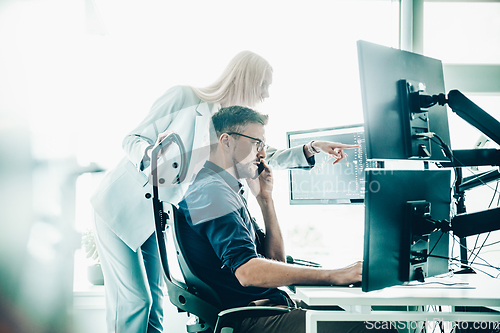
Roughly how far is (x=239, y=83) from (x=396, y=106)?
0.71 m

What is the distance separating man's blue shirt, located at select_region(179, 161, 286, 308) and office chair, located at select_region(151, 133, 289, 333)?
3 centimetres

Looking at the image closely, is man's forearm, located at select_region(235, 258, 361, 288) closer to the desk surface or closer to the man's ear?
the desk surface

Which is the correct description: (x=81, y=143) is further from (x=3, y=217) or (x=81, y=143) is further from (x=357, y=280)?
(x=357, y=280)

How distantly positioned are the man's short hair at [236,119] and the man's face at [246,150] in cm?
2

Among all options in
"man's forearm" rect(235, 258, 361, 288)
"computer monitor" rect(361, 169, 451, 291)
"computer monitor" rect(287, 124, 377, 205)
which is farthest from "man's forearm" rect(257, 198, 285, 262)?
"computer monitor" rect(361, 169, 451, 291)

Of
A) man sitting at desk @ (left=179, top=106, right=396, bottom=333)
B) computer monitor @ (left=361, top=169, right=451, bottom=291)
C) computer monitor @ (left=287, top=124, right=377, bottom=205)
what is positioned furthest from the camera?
computer monitor @ (left=287, top=124, right=377, bottom=205)

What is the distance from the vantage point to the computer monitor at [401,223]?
29.9 inches

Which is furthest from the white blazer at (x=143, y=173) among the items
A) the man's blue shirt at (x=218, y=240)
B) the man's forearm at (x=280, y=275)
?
the man's forearm at (x=280, y=275)

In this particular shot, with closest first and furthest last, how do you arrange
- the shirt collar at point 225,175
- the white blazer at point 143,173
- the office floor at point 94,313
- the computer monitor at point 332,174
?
the shirt collar at point 225,175
the white blazer at point 143,173
the computer monitor at point 332,174
the office floor at point 94,313

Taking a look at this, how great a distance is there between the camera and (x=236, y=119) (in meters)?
1.17

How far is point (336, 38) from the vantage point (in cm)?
201

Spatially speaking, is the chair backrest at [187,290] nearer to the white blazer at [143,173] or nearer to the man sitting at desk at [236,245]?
the man sitting at desk at [236,245]

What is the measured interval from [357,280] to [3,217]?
1.35m

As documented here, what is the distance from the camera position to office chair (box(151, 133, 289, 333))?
2.74 ft
